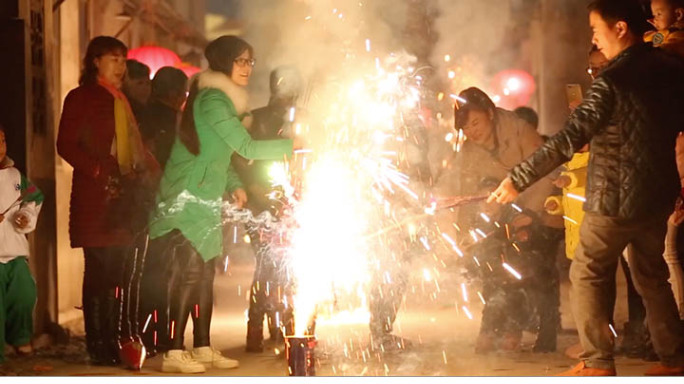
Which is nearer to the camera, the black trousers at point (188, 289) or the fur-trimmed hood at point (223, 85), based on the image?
the black trousers at point (188, 289)

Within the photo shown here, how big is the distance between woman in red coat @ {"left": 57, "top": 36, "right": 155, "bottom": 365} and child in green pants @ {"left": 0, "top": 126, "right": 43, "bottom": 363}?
1.03ft

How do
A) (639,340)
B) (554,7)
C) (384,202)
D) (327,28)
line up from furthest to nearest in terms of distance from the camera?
(554,7)
(327,28)
(384,202)
(639,340)

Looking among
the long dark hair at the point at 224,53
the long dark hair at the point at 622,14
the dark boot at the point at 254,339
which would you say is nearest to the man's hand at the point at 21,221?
the long dark hair at the point at 224,53

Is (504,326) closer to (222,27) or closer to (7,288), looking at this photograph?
(7,288)

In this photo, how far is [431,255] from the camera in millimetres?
8539

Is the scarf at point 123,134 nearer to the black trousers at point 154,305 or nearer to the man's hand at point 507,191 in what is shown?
the black trousers at point 154,305

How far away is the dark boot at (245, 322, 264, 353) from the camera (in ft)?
23.3

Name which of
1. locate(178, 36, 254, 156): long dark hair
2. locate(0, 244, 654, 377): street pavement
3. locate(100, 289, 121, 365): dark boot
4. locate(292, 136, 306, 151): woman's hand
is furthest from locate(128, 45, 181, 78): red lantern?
locate(100, 289, 121, 365): dark boot

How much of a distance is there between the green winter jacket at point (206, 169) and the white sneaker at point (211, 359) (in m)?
0.55

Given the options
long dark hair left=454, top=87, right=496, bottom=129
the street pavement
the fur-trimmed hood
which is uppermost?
the fur-trimmed hood

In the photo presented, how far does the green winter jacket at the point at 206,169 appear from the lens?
6.52 metres

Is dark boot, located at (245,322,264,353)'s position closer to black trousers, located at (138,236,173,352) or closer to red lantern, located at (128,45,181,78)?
black trousers, located at (138,236,173,352)

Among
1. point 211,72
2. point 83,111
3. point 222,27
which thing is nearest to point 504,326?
point 211,72

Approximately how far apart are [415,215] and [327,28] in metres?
1.67
